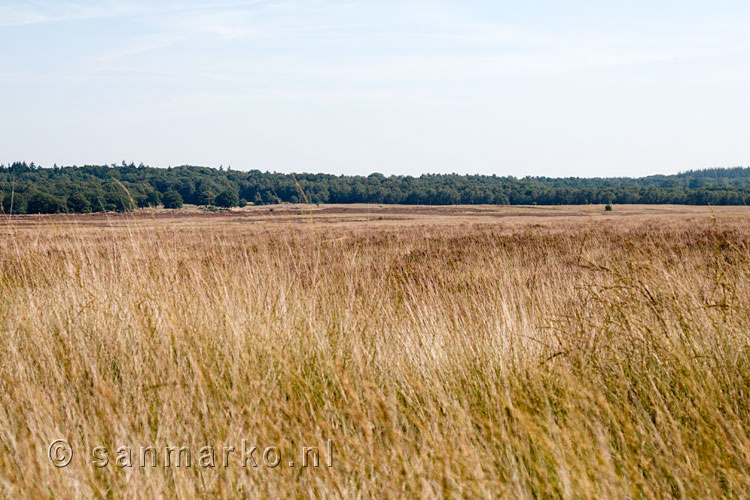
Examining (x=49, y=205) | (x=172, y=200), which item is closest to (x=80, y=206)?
(x=172, y=200)

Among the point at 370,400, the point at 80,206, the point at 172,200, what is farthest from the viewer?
the point at 172,200

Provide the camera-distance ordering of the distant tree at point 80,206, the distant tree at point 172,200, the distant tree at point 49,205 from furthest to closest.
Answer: the distant tree at point 172,200, the distant tree at point 80,206, the distant tree at point 49,205

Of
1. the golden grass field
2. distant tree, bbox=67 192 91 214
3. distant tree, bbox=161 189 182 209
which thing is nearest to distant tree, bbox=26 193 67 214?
distant tree, bbox=67 192 91 214

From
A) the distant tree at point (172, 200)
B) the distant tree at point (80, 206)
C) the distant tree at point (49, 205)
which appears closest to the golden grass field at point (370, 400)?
the distant tree at point (49, 205)

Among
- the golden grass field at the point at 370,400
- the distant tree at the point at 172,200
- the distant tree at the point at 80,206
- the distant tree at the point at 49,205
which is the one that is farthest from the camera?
the distant tree at the point at 172,200

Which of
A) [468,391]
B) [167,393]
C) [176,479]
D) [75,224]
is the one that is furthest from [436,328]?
[75,224]

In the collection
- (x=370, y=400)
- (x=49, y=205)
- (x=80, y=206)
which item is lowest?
(x=370, y=400)

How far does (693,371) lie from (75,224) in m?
5.56

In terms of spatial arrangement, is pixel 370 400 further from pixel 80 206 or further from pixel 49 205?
pixel 49 205

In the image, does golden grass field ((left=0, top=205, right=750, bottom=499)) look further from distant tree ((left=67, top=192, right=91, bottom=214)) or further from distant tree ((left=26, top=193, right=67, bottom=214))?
distant tree ((left=67, top=192, right=91, bottom=214))

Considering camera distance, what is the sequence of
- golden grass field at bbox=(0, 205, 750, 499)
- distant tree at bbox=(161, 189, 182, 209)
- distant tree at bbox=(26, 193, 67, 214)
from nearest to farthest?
golden grass field at bbox=(0, 205, 750, 499)
distant tree at bbox=(26, 193, 67, 214)
distant tree at bbox=(161, 189, 182, 209)

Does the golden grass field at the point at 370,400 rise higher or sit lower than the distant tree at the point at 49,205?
lower

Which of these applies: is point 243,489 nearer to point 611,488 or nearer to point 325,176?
point 611,488

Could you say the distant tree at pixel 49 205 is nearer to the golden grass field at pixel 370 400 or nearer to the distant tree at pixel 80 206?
the distant tree at pixel 80 206
